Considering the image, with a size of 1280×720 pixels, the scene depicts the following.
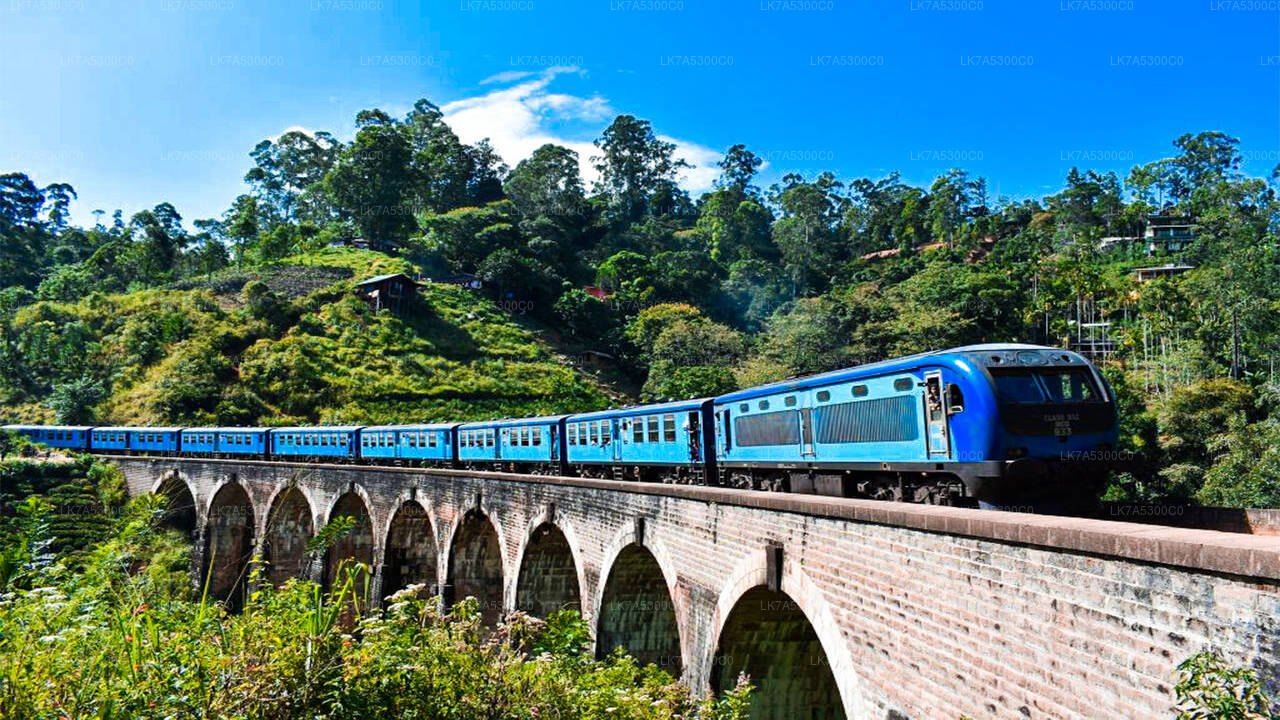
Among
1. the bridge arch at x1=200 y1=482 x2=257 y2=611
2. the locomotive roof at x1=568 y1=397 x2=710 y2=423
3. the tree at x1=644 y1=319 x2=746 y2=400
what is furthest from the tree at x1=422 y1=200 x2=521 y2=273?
the locomotive roof at x1=568 y1=397 x2=710 y2=423

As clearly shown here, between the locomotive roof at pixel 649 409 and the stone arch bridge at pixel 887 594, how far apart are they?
2.09m

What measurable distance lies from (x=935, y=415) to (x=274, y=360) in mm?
49135

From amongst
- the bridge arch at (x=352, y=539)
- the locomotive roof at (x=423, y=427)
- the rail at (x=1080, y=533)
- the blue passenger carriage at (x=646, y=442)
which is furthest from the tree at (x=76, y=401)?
the rail at (x=1080, y=533)

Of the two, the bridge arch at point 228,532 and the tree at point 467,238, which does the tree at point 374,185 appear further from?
the bridge arch at point 228,532

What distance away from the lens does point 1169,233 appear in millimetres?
72125

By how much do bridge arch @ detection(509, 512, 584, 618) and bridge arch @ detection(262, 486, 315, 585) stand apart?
14.5 meters

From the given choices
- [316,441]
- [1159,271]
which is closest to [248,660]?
[316,441]

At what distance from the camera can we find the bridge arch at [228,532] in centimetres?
3241

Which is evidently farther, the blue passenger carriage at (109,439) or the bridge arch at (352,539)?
the blue passenger carriage at (109,439)

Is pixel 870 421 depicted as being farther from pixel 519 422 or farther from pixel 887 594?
pixel 519 422

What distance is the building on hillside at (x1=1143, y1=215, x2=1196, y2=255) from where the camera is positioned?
70438mm

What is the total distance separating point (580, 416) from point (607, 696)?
497 inches

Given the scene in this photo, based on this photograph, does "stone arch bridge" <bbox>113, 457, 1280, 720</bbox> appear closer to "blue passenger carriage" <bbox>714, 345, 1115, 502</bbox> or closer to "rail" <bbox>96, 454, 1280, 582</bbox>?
"rail" <bbox>96, 454, 1280, 582</bbox>

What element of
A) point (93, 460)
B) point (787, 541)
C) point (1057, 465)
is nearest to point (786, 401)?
point (787, 541)
